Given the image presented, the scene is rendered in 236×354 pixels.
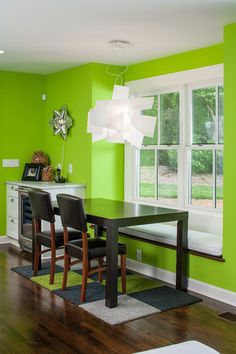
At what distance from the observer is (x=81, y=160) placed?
598 centimetres

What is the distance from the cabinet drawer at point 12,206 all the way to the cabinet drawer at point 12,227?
0.07 m

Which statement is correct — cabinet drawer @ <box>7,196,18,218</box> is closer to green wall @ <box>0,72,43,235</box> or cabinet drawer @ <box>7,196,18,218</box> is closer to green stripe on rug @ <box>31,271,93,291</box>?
green wall @ <box>0,72,43,235</box>

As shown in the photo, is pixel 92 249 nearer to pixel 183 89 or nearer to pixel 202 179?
pixel 202 179

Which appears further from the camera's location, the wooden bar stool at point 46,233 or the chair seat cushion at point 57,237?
the chair seat cushion at point 57,237

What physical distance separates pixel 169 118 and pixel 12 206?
2.50 m

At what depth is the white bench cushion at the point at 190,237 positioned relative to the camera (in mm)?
4258

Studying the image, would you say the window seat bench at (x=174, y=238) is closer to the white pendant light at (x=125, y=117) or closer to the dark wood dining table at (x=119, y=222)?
the dark wood dining table at (x=119, y=222)

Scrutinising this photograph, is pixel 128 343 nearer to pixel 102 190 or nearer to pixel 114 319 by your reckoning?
pixel 114 319

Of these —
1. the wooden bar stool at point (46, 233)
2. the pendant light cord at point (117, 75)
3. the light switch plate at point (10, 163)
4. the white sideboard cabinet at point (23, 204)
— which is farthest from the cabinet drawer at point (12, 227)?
the pendant light cord at point (117, 75)

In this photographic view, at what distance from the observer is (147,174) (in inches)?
231

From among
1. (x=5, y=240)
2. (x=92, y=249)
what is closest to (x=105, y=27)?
(x=92, y=249)

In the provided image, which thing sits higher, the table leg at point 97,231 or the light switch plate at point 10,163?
the light switch plate at point 10,163

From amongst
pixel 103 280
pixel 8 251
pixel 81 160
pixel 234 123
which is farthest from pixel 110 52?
pixel 8 251

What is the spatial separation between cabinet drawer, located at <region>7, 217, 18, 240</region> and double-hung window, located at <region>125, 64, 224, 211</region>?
1666 mm
